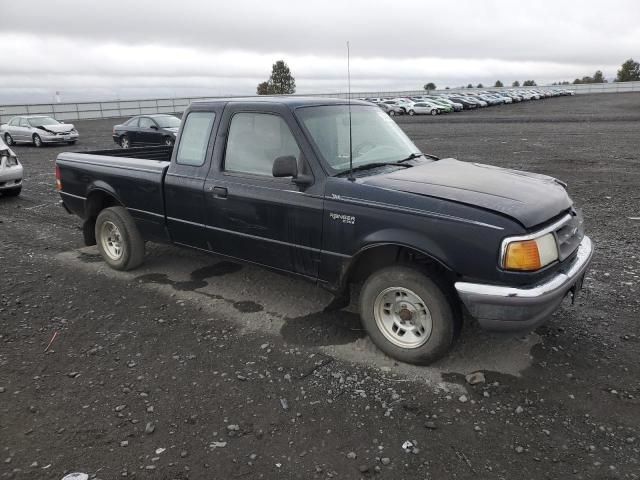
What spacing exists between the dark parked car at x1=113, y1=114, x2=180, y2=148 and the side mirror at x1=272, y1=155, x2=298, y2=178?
1593 cm

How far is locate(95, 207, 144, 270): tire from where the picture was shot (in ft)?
19.2

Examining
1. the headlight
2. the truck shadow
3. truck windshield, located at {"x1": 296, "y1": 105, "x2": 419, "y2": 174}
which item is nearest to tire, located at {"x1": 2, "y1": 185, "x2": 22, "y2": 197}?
the truck shadow

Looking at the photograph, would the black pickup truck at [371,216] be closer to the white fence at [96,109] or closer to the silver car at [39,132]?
the silver car at [39,132]

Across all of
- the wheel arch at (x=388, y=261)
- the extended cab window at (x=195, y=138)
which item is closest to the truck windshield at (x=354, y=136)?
the wheel arch at (x=388, y=261)

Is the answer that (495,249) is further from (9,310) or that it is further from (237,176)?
(9,310)

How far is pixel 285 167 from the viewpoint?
3881 millimetres

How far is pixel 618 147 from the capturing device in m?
16.8

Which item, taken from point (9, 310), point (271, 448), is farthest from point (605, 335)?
point (9, 310)

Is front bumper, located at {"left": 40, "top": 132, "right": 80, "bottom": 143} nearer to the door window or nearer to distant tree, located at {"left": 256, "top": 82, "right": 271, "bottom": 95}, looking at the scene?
the door window

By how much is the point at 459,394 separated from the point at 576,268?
1.30 metres

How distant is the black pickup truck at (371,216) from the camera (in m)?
3.39

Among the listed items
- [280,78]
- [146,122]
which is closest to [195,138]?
[146,122]

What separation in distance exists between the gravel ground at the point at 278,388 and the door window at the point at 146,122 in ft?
48.2

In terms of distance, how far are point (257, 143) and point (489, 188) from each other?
2.06 metres
